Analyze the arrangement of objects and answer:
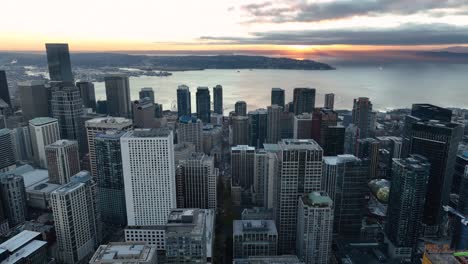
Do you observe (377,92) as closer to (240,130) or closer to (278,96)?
(278,96)

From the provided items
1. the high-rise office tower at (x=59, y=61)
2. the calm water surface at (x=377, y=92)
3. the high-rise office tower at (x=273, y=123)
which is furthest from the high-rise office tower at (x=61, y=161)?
the calm water surface at (x=377, y=92)

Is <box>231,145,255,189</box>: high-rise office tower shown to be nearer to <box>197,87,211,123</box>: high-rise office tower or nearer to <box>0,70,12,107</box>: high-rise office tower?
<box>197,87,211,123</box>: high-rise office tower

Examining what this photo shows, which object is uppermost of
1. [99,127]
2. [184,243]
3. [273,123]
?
[99,127]

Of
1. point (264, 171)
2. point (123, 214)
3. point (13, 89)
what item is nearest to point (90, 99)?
point (13, 89)

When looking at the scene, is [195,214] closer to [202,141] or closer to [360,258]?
[360,258]

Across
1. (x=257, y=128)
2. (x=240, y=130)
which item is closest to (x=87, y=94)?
(x=240, y=130)
